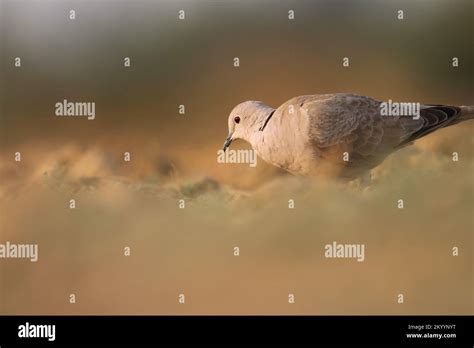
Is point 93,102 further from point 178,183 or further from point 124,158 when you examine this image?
point 178,183

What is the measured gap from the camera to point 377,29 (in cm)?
354

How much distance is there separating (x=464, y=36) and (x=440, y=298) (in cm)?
177

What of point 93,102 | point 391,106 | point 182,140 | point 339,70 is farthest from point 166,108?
point 391,106

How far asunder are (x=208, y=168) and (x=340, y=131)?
92 cm

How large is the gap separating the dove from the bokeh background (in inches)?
4.8

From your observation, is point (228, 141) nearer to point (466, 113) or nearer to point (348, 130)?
point (348, 130)

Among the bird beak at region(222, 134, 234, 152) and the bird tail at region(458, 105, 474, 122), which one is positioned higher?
the bird tail at region(458, 105, 474, 122)

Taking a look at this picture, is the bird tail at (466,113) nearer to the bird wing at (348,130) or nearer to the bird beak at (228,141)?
the bird wing at (348,130)
